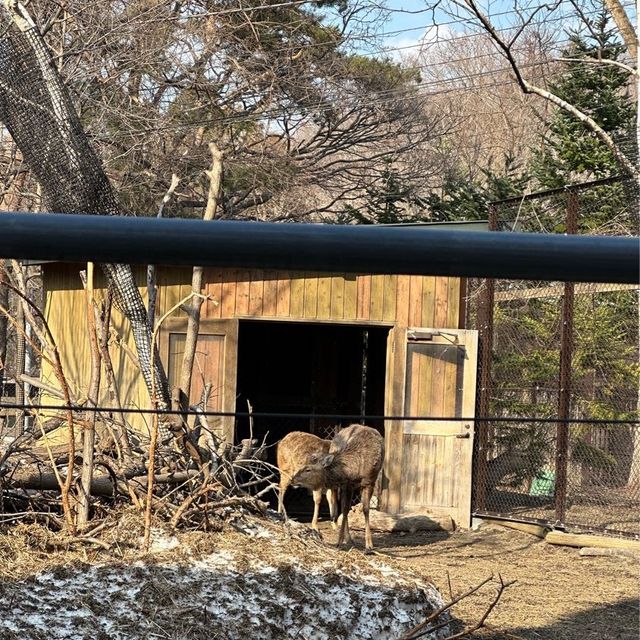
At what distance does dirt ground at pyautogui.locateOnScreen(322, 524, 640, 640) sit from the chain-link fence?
2.83 feet

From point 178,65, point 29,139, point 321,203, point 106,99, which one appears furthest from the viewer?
point 321,203

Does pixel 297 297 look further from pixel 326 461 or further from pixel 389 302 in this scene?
pixel 326 461

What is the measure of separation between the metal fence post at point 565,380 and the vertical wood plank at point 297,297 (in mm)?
2740

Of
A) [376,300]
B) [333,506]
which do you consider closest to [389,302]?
[376,300]

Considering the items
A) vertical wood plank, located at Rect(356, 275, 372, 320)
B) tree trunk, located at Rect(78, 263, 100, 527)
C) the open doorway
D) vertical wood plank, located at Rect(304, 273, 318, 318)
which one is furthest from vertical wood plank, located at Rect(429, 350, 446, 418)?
tree trunk, located at Rect(78, 263, 100, 527)

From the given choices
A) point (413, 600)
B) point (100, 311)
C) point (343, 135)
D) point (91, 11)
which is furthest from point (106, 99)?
point (413, 600)

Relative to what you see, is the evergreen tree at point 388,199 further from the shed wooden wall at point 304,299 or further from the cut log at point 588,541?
the cut log at point 588,541

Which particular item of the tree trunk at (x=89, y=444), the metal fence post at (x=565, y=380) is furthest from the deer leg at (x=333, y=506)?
the tree trunk at (x=89, y=444)

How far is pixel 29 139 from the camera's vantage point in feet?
26.2

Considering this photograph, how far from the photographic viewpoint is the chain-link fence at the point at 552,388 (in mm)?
11406

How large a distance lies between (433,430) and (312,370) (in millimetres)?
3381

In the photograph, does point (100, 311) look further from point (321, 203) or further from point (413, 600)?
point (321, 203)

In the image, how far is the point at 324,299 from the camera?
38.0ft

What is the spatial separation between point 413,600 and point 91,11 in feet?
39.6
